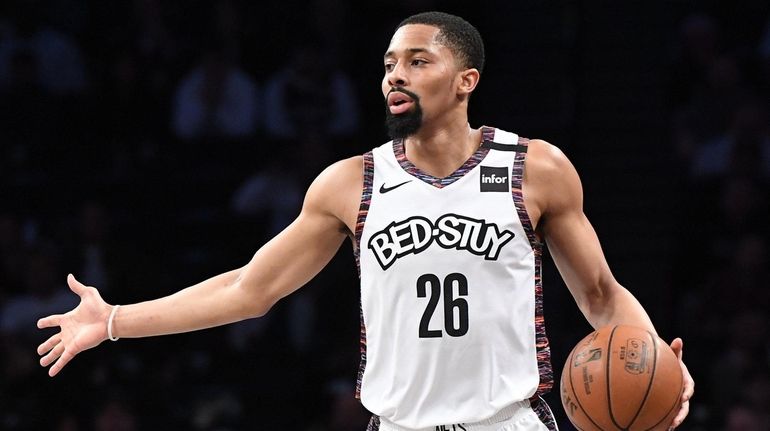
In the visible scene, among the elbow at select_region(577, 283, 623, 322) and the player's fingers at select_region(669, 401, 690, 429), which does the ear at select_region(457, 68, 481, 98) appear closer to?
the elbow at select_region(577, 283, 623, 322)

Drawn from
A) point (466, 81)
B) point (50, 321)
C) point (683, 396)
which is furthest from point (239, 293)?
point (683, 396)

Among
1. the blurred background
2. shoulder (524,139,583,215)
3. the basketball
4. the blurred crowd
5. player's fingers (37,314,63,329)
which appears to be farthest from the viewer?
the blurred background

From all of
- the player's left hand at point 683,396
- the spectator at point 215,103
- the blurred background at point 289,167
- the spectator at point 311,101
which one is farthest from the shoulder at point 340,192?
the spectator at point 215,103

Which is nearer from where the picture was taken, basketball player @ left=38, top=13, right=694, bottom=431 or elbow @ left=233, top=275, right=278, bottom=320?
basketball player @ left=38, top=13, right=694, bottom=431

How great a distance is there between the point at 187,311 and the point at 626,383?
1624mm

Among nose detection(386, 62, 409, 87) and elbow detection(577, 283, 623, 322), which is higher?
nose detection(386, 62, 409, 87)

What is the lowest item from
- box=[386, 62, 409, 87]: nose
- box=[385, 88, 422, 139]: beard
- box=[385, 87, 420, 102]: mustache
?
box=[385, 88, 422, 139]: beard

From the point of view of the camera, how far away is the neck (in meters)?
4.52

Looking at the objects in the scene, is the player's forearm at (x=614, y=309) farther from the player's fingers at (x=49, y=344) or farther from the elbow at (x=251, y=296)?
the player's fingers at (x=49, y=344)

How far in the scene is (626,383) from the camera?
411 cm

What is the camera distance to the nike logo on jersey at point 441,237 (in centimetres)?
431

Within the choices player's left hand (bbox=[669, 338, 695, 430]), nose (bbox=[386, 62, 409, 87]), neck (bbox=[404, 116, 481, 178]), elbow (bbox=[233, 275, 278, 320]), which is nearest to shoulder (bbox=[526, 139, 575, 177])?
neck (bbox=[404, 116, 481, 178])

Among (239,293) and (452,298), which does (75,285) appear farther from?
(452,298)

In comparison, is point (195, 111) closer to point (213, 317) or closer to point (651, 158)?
point (651, 158)
